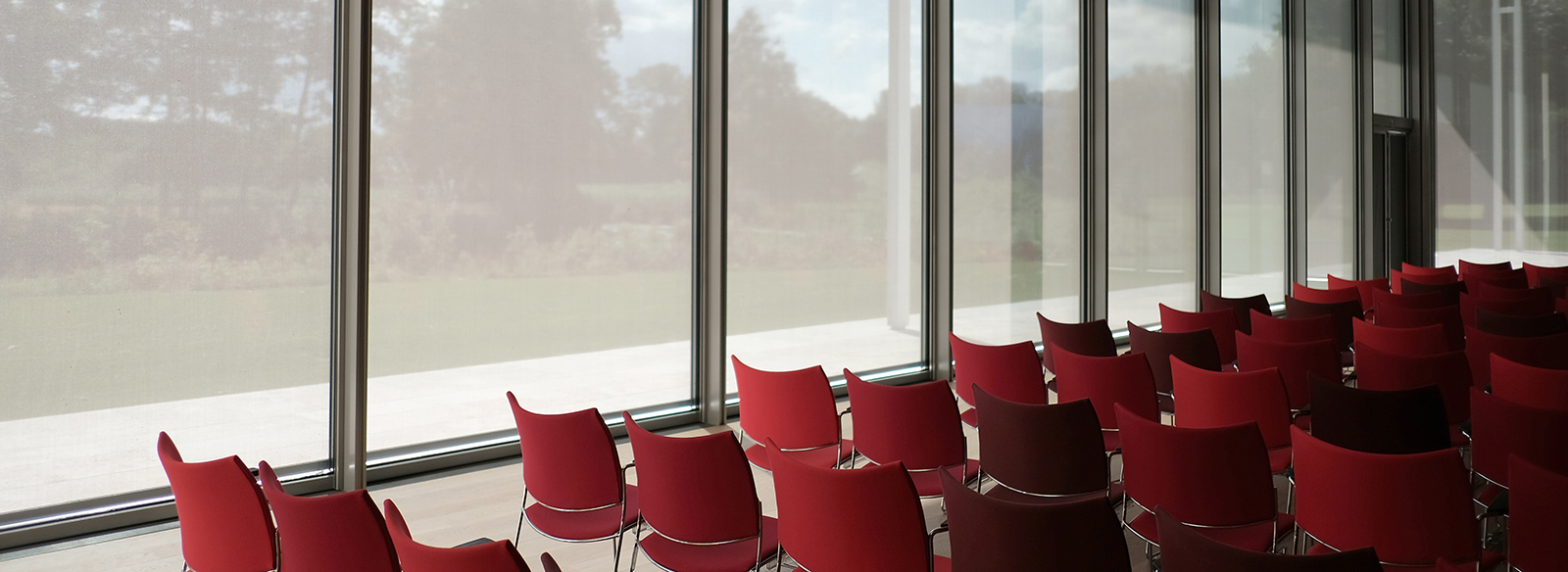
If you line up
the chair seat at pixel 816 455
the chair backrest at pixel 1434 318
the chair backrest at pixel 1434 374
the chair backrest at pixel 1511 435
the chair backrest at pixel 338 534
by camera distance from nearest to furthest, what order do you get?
the chair backrest at pixel 338 534
the chair backrest at pixel 1511 435
the chair seat at pixel 816 455
the chair backrest at pixel 1434 374
the chair backrest at pixel 1434 318

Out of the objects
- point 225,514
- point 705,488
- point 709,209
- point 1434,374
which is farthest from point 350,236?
point 1434,374

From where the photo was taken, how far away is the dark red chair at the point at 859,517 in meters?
2.35

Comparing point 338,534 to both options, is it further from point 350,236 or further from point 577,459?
point 350,236

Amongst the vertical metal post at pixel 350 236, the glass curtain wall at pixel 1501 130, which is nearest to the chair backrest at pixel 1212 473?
the vertical metal post at pixel 350 236

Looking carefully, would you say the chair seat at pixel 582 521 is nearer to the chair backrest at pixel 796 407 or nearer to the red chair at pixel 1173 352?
the chair backrest at pixel 796 407

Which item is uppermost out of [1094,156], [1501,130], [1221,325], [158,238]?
[1501,130]

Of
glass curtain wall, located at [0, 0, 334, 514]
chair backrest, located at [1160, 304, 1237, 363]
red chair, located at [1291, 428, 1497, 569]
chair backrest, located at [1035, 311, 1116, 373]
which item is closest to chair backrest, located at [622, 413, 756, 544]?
red chair, located at [1291, 428, 1497, 569]

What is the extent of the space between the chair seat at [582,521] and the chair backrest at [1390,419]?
238 cm

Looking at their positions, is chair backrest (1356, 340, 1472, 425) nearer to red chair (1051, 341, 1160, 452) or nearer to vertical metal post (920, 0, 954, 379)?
red chair (1051, 341, 1160, 452)

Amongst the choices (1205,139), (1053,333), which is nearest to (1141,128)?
(1205,139)

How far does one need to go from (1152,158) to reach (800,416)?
6494mm

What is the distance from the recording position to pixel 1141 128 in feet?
29.4

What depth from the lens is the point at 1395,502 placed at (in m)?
2.49

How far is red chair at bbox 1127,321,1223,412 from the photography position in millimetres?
4645
